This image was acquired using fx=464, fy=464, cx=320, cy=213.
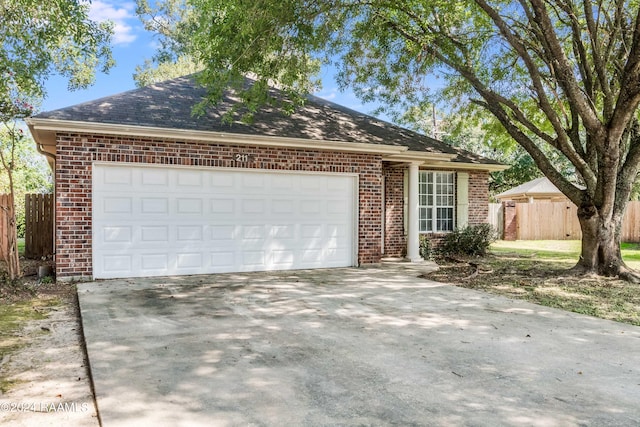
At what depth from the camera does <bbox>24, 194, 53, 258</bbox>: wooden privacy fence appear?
12.1 m

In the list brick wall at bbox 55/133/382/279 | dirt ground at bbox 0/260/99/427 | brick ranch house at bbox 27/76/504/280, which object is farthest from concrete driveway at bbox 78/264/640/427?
brick ranch house at bbox 27/76/504/280

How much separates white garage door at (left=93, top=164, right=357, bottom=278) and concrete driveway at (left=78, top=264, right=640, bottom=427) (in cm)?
171

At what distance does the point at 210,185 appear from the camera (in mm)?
9445

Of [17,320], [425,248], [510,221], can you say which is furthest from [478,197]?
[17,320]

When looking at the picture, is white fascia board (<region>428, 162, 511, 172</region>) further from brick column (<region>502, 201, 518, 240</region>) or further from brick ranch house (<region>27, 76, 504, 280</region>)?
brick column (<region>502, 201, 518, 240</region>)

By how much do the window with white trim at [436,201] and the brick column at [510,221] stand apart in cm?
827

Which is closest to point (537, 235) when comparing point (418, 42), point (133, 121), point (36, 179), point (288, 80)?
point (418, 42)

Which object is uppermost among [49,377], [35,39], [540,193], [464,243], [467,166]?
[35,39]

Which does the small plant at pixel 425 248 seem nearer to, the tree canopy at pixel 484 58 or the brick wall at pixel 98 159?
the brick wall at pixel 98 159

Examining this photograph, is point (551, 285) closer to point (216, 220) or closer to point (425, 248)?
point (425, 248)

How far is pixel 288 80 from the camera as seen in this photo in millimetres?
9109

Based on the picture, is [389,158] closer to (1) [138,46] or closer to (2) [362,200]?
(2) [362,200]

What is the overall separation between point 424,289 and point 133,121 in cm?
614

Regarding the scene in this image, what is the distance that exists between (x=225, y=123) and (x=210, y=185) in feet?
4.35
